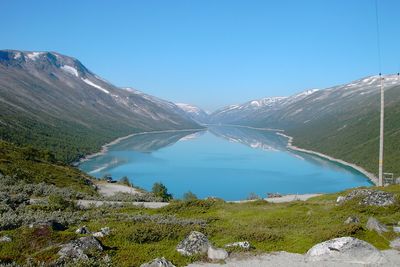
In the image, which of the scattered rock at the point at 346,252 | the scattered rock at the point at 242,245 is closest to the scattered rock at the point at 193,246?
the scattered rock at the point at 242,245

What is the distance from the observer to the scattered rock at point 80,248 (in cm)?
1528

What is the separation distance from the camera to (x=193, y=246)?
17656mm

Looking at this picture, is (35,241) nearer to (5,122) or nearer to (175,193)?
(175,193)

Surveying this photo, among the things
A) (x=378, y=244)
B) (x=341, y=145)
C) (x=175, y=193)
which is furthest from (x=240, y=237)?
(x=341, y=145)

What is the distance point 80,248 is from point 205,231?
307 inches

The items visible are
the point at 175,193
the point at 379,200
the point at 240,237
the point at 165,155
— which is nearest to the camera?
the point at 240,237

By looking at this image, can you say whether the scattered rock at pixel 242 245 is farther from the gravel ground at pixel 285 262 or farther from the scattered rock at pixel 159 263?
the scattered rock at pixel 159 263

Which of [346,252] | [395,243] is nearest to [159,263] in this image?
[346,252]

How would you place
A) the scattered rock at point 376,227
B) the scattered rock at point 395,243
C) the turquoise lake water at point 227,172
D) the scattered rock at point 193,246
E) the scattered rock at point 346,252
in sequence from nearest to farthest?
1. the scattered rock at point 346,252
2. the scattered rock at point 193,246
3. the scattered rock at point 395,243
4. the scattered rock at point 376,227
5. the turquoise lake water at point 227,172

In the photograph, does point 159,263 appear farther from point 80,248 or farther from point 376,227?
point 376,227

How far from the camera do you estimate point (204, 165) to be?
151000 millimetres

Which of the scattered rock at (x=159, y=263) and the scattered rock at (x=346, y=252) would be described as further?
the scattered rock at (x=346, y=252)

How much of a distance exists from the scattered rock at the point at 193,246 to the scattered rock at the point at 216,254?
36 cm

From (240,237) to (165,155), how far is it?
6502 inches
